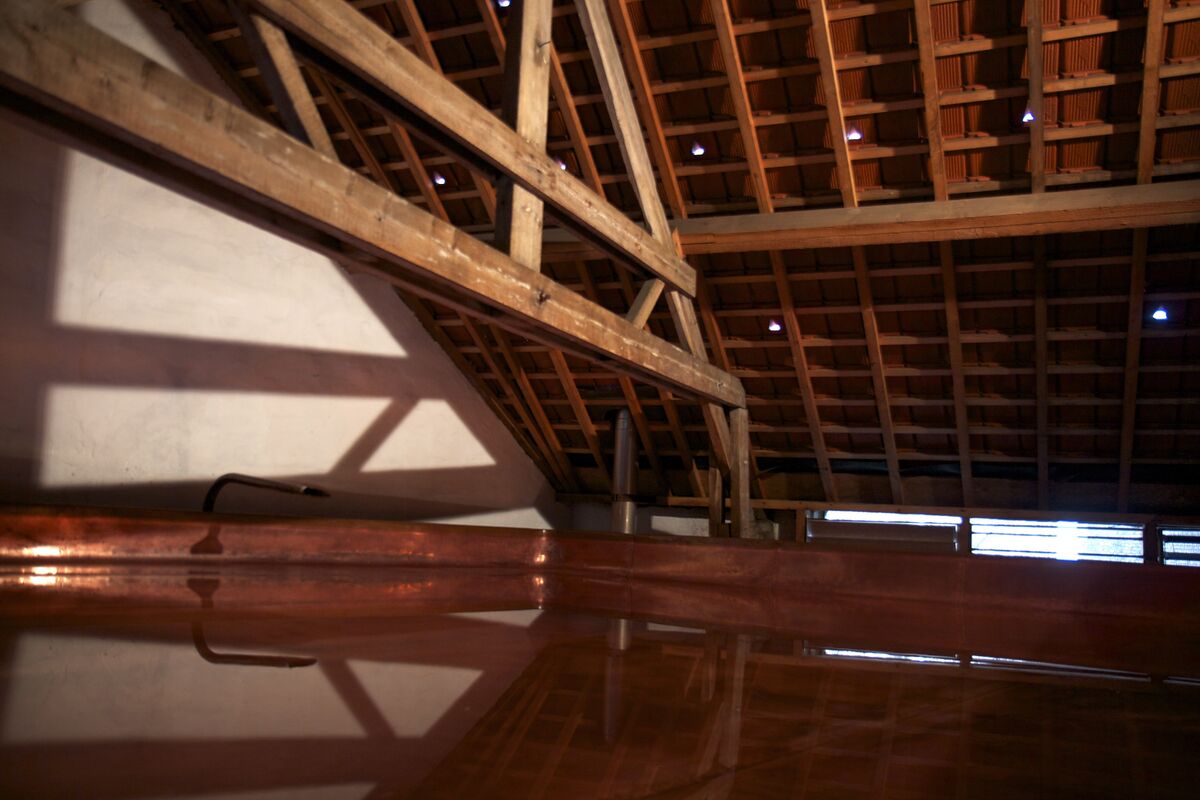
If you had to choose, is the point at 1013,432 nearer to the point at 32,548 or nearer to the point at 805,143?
the point at 805,143

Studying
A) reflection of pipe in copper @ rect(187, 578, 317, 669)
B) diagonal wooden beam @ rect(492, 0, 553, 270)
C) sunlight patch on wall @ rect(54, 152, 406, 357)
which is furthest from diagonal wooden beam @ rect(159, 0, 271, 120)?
reflection of pipe in copper @ rect(187, 578, 317, 669)

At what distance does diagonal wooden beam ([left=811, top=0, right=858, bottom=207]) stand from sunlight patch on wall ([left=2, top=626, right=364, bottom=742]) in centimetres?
442

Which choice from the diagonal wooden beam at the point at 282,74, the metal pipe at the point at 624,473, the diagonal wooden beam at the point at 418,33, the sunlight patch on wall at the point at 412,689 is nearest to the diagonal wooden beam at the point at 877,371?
the metal pipe at the point at 624,473

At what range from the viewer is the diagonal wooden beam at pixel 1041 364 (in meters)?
6.04

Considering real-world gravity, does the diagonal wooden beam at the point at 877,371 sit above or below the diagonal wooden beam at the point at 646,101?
below

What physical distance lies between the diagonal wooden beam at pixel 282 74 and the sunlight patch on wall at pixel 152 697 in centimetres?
158

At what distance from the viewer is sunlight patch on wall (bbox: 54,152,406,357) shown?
4.65 m

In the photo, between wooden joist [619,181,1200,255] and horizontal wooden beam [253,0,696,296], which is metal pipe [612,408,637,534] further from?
horizontal wooden beam [253,0,696,296]

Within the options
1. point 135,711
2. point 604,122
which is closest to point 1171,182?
point 604,122

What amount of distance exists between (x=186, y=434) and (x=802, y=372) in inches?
183

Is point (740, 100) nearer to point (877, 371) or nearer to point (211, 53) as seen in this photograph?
point (877, 371)

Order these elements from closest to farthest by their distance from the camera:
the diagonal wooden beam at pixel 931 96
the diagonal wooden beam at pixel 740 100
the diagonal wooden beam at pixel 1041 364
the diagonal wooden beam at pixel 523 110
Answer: the diagonal wooden beam at pixel 523 110, the diagonal wooden beam at pixel 931 96, the diagonal wooden beam at pixel 740 100, the diagonal wooden beam at pixel 1041 364

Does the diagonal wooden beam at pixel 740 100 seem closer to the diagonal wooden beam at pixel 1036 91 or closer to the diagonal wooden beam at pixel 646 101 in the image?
the diagonal wooden beam at pixel 646 101

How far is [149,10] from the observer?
553 centimetres
